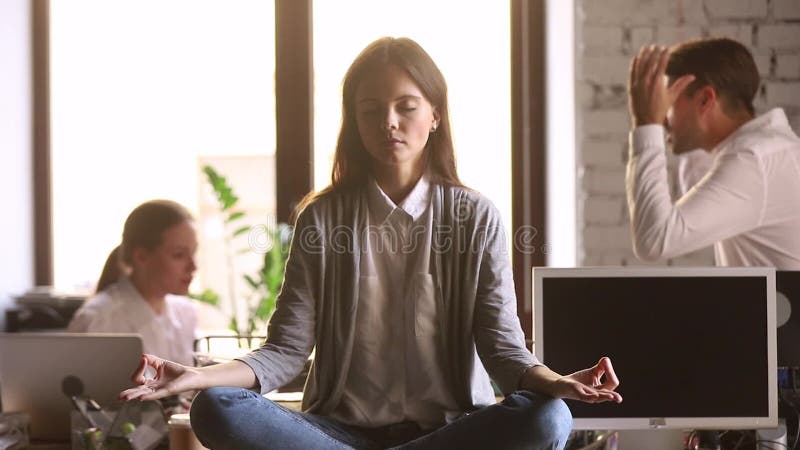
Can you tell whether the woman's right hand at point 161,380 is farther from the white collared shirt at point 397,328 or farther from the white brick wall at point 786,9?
the white brick wall at point 786,9

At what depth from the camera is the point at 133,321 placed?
9.09ft

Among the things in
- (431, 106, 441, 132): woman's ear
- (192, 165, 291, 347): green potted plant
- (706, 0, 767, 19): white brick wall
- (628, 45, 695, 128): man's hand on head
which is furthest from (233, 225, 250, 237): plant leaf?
(706, 0, 767, 19): white brick wall

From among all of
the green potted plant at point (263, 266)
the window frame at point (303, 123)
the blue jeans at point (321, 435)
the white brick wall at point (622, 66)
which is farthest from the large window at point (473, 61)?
the blue jeans at point (321, 435)

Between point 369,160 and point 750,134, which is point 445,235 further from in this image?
point 750,134

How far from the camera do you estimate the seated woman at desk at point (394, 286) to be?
1.63 metres

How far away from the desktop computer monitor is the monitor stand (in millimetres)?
101

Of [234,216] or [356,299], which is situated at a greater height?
[234,216]

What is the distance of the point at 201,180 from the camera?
169 inches

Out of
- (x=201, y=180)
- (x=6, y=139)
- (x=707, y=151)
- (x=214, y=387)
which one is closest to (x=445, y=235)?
(x=214, y=387)

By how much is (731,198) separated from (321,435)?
4.04 ft

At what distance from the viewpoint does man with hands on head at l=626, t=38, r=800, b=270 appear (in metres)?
2.24

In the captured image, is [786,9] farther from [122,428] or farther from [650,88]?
[122,428]

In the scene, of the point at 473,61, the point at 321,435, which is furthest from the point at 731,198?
the point at 321,435

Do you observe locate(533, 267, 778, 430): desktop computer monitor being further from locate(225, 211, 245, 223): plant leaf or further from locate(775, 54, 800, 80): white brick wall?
locate(225, 211, 245, 223): plant leaf
